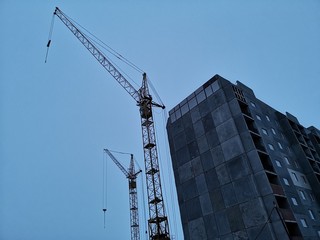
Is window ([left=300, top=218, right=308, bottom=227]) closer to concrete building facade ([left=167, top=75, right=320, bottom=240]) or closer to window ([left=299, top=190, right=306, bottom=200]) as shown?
concrete building facade ([left=167, top=75, right=320, bottom=240])

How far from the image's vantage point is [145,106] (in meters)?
71.2

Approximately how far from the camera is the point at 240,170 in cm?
4019

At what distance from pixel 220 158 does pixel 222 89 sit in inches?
501

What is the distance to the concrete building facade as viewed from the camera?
3688 cm

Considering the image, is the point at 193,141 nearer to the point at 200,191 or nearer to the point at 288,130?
the point at 200,191

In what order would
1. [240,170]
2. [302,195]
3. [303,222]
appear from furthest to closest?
[302,195] < [240,170] < [303,222]

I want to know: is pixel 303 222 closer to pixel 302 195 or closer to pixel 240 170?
pixel 302 195

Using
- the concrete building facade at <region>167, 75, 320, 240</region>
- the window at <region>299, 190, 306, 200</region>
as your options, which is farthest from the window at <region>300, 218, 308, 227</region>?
the window at <region>299, 190, 306, 200</region>

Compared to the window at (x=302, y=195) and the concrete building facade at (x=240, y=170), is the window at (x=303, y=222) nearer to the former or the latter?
the concrete building facade at (x=240, y=170)

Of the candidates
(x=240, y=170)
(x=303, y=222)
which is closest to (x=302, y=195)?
(x=303, y=222)

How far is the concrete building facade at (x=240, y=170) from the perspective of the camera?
3688cm

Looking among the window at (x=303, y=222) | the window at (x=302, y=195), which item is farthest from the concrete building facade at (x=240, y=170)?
the window at (x=302, y=195)

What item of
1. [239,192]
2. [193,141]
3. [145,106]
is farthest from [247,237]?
[145,106]

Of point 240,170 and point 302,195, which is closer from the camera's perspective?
point 240,170
